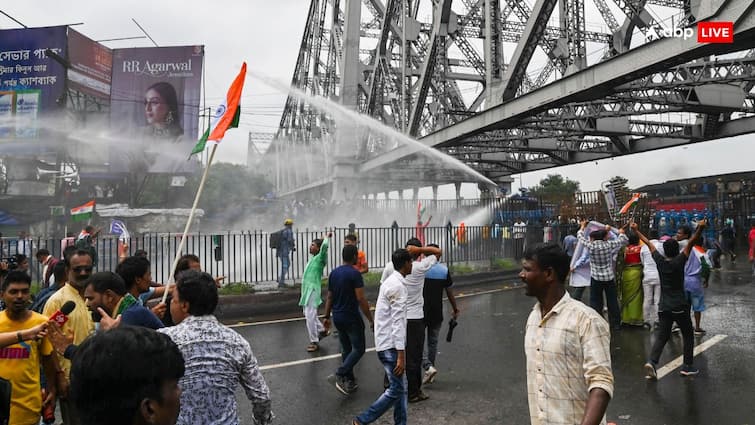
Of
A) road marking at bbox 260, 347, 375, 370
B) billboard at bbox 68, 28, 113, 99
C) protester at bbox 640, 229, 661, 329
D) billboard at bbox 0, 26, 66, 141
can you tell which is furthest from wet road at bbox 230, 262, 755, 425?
billboard at bbox 68, 28, 113, 99

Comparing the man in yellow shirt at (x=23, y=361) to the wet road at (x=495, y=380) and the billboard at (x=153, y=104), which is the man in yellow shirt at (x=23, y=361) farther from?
the billboard at (x=153, y=104)

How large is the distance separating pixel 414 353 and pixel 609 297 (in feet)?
14.5

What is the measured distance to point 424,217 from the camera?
23.2 metres

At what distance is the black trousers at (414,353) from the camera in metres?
4.72

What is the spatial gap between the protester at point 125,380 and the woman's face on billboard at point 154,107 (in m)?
30.9

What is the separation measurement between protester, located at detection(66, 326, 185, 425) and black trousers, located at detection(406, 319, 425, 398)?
12.2ft

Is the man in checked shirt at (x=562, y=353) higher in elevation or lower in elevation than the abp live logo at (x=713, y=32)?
lower

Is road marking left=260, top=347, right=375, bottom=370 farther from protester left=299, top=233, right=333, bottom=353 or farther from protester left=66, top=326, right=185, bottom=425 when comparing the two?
protester left=66, top=326, right=185, bottom=425

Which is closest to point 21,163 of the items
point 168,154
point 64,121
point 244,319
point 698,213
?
point 64,121

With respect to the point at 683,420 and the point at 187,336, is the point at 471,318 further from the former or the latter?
the point at 187,336

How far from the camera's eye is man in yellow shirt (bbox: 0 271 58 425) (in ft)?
9.41

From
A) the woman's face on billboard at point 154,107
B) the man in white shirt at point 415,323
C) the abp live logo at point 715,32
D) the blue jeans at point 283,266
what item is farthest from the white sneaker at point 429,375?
the woman's face on billboard at point 154,107

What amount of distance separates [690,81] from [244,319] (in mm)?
12033

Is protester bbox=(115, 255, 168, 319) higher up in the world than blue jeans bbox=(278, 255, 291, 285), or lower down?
higher up
